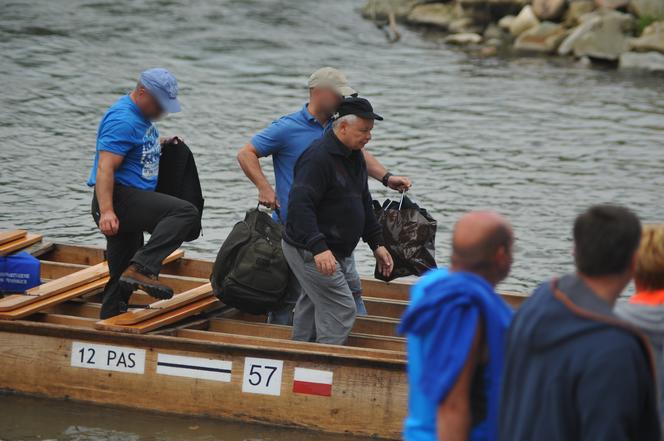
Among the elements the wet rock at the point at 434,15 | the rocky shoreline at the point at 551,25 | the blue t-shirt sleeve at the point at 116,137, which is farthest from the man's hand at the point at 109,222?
the wet rock at the point at 434,15

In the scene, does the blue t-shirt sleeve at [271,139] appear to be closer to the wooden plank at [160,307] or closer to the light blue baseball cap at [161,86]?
the light blue baseball cap at [161,86]

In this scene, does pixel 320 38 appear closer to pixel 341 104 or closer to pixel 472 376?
pixel 341 104

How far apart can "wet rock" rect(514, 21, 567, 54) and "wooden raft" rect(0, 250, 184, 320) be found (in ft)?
60.3

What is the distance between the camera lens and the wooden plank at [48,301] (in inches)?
316

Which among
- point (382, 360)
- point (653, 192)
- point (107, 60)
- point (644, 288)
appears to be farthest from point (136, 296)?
point (107, 60)

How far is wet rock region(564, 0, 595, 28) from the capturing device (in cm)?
2630

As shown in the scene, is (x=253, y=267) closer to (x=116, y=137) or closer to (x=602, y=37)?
(x=116, y=137)

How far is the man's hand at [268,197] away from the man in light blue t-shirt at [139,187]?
0.46m

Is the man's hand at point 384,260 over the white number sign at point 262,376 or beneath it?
over

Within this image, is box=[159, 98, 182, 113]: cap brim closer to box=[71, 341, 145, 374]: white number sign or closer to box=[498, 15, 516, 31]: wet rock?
box=[71, 341, 145, 374]: white number sign

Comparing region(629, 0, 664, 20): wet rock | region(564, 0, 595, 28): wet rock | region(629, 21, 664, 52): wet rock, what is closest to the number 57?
region(629, 21, 664, 52): wet rock

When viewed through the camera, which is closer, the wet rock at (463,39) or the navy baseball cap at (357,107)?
the navy baseball cap at (357,107)

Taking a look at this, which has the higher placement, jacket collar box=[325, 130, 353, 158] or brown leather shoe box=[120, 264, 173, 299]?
jacket collar box=[325, 130, 353, 158]

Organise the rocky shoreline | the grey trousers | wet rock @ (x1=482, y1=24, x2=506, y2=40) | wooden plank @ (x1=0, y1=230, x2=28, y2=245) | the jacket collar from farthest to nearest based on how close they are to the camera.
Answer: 1. wet rock @ (x1=482, y1=24, x2=506, y2=40)
2. the rocky shoreline
3. wooden plank @ (x1=0, y1=230, x2=28, y2=245)
4. the grey trousers
5. the jacket collar
